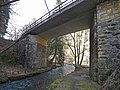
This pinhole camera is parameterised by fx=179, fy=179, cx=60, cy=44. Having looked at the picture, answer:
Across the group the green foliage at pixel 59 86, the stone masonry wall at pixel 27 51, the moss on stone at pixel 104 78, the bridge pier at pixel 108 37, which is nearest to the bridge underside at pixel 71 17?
the stone masonry wall at pixel 27 51

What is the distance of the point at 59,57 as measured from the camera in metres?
28.4

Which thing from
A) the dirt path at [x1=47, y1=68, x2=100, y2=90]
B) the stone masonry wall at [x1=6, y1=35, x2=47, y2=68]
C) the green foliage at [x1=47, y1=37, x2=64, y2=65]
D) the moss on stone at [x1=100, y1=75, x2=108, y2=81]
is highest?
the green foliage at [x1=47, y1=37, x2=64, y2=65]

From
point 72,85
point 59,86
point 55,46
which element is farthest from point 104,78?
point 55,46

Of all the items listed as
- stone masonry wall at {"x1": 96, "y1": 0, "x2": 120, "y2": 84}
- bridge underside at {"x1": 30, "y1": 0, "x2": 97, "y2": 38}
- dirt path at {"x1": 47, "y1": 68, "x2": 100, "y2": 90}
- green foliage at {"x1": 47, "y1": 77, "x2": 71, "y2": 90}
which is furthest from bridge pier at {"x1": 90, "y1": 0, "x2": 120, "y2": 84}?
green foliage at {"x1": 47, "y1": 77, "x2": 71, "y2": 90}

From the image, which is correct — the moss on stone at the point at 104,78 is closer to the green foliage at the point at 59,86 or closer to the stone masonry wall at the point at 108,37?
the stone masonry wall at the point at 108,37

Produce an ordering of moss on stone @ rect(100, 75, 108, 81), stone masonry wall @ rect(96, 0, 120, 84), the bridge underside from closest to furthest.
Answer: stone masonry wall @ rect(96, 0, 120, 84) → moss on stone @ rect(100, 75, 108, 81) → the bridge underside

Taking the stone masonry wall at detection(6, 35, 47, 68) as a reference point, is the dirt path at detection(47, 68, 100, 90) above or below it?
below

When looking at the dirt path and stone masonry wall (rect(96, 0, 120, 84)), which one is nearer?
the dirt path

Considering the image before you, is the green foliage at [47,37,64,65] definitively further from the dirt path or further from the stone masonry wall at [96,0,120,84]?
the stone masonry wall at [96,0,120,84]

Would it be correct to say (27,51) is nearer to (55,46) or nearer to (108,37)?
(55,46)

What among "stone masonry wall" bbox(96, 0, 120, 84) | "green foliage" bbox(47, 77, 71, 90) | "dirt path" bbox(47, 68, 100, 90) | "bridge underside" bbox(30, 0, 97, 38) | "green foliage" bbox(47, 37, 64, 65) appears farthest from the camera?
"green foliage" bbox(47, 37, 64, 65)

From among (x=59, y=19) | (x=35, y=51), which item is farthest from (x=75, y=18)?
(x=35, y=51)

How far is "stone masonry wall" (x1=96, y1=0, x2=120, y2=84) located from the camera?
6.88 metres

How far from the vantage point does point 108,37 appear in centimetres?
732
